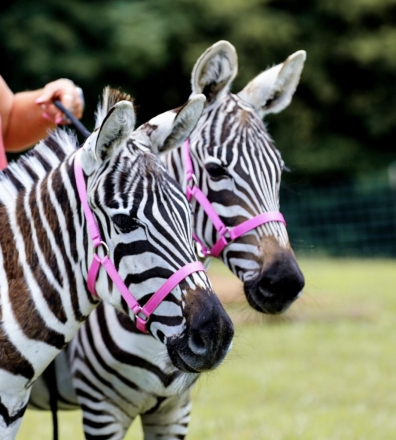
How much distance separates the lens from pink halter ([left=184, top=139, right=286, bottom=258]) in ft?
12.8

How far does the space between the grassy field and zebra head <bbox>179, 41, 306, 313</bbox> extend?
33 cm

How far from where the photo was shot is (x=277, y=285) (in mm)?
3756

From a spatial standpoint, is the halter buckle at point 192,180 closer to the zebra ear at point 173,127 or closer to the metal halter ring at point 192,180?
the metal halter ring at point 192,180

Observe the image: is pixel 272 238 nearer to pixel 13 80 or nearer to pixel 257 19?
pixel 13 80

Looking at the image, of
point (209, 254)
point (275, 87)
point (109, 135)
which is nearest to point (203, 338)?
point (109, 135)

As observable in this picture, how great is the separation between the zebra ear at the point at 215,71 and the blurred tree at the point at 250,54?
18024mm

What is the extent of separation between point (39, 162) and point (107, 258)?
2.29 ft

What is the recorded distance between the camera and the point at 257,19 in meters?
27.9

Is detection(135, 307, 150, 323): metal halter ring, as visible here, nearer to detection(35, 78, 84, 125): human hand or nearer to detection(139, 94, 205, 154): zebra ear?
detection(139, 94, 205, 154): zebra ear

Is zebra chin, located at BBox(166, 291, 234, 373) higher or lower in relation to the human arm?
lower

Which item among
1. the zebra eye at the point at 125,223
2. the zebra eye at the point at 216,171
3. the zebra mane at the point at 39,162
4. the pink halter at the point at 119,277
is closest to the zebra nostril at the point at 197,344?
the pink halter at the point at 119,277

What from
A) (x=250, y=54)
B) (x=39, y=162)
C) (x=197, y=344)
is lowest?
(x=250, y=54)

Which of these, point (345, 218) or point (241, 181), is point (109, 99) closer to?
point (241, 181)

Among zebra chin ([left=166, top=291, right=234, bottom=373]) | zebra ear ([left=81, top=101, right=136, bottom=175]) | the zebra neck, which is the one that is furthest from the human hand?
zebra chin ([left=166, top=291, right=234, bottom=373])
